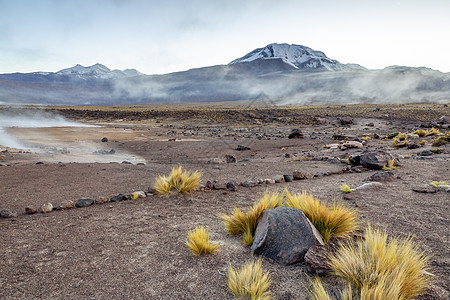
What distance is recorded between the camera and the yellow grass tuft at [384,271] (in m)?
2.16

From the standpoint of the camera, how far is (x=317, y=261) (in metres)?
2.76

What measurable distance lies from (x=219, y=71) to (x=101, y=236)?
7921 inches

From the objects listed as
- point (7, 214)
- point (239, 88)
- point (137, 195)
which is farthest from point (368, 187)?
point (239, 88)

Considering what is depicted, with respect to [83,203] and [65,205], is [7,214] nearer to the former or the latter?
[65,205]

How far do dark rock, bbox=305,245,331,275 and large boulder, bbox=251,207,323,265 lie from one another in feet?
0.42

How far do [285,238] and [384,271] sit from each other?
40.6 inches

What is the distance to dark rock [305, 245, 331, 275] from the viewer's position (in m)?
2.69

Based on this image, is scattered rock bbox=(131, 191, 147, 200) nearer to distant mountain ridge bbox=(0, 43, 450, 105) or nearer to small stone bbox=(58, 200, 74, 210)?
small stone bbox=(58, 200, 74, 210)


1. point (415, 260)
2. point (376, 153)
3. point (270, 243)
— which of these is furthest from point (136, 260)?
point (376, 153)

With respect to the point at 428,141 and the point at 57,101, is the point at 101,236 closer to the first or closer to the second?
the point at 428,141

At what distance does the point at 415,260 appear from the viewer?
2461 mm

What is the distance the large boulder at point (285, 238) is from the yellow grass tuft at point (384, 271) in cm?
46

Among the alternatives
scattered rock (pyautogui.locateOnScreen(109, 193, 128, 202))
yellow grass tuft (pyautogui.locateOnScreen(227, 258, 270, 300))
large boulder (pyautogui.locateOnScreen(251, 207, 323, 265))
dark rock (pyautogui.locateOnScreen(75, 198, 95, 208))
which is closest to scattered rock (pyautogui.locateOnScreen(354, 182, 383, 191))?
large boulder (pyautogui.locateOnScreen(251, 207, 323, 265))

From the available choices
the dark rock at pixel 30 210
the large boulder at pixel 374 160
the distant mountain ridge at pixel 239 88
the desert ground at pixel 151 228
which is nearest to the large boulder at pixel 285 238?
the desert ground at pixel 151 228
